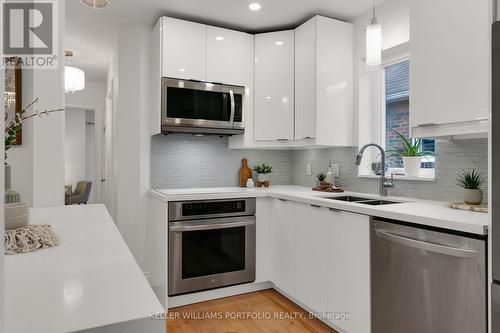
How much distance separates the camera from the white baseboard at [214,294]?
8.79ft

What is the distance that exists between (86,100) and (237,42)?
381 cm

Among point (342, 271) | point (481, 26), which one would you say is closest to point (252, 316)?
point (342, 271)

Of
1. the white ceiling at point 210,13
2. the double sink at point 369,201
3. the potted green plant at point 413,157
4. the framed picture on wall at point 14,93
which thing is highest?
the white ceiling at point 210,13

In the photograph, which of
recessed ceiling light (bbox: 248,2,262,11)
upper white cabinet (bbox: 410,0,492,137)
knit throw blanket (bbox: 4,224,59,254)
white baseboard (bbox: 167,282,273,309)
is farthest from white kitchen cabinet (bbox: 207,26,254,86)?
knit throw blanket (bbox: 4,224,59,254)

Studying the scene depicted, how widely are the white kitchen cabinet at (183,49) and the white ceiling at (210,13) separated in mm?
118

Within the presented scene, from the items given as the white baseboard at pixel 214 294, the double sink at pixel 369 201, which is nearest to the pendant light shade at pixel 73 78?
the white baseboard at pixel 214 294

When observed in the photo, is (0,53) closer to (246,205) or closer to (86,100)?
(246,205)

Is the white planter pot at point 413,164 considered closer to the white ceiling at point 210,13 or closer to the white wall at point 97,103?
the white ceiling at point 210,13

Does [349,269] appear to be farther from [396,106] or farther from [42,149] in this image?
[42,149]

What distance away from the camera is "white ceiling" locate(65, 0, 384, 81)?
2.68 m

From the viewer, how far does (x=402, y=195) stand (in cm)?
246

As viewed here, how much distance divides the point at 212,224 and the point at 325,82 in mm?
1546

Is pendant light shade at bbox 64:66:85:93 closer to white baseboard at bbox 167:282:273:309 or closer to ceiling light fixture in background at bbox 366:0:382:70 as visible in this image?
white baseboard at bbox 167:282:273:309

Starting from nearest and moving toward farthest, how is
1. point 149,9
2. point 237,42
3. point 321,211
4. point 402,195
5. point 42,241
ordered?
point 42,241 < point 321,211 < point 402,195 < point 149,9 < point 237,42
